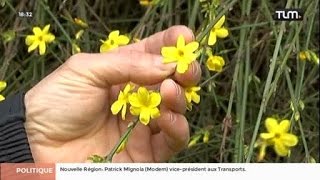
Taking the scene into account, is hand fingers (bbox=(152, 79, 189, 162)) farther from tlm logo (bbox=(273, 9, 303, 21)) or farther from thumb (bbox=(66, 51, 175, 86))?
tlm logo (bbox=(273, 9, 303, 21))

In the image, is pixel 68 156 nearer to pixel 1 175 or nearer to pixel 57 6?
pixel 1 175

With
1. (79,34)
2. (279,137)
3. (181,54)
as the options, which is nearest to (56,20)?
(79,34)

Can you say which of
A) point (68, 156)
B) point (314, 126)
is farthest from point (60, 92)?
point (314, 126)

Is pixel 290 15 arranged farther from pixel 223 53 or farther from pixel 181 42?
pixel 181 42

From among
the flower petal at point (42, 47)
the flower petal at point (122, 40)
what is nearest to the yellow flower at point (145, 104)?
the flower petal at point (122, 40)

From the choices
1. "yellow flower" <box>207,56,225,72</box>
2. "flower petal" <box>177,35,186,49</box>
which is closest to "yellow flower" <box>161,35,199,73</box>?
"flower petal" <box>177,35,186,49</box>

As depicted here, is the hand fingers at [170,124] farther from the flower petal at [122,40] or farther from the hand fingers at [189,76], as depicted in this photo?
the flower petal at [122,40]

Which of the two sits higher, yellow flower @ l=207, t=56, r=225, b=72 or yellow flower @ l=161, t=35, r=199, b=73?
yellow flower @ l=161, t=35, r=199, b=73

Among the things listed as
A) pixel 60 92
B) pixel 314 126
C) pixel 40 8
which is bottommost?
pixel 314 126
